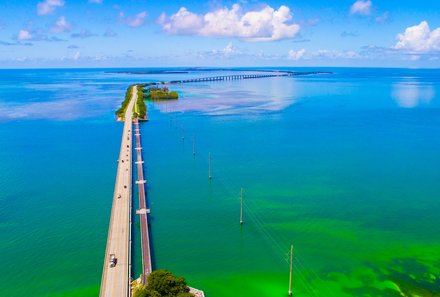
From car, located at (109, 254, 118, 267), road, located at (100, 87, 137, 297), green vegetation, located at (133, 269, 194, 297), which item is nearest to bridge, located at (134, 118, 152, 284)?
road, located at (100, 87, 137, 297)

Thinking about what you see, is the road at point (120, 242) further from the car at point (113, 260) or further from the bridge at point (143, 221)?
the bridge at point (143, 221)

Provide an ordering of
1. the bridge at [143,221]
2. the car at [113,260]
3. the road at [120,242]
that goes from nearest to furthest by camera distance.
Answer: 1. the road at [120,242]
2. the car at [113,260]
3. the bridge at [143,221]

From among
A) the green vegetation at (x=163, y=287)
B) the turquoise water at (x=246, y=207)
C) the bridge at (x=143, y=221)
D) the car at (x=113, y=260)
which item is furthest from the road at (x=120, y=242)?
the green vegetation at (x=163, y=287)

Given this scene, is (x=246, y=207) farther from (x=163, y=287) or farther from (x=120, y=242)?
(x=163, y=287)

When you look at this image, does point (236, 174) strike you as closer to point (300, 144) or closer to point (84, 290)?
point (300, 144)

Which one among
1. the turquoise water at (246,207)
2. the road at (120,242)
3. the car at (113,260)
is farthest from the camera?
the turquoise water at (246,207)

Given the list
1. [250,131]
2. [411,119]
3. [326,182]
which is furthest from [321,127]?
[326,182]
